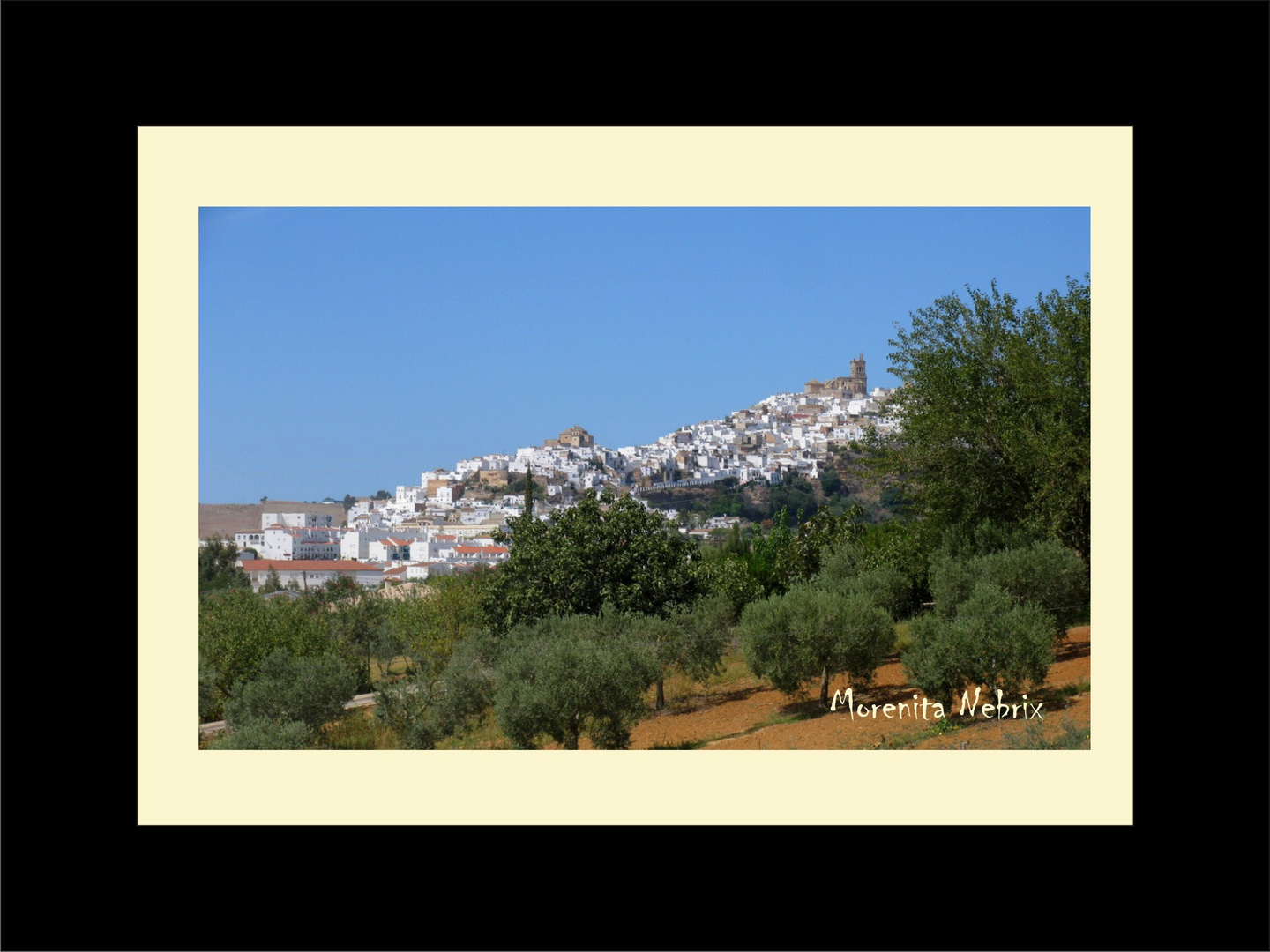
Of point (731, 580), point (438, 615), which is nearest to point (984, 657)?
point (731, 580)

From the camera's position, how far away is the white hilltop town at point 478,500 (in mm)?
7992

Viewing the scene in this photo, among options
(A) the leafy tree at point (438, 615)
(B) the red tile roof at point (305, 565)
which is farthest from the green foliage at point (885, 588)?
(B) the red tile roof at point (305, 565)

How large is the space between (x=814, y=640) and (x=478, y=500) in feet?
10.2

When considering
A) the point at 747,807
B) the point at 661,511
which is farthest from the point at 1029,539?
the point at 747,807

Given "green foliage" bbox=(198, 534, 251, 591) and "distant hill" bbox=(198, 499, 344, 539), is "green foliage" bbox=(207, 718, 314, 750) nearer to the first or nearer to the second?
"green foliage" bbox=(198, 534, 251, 591)

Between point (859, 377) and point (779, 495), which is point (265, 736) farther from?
point (859, 377)

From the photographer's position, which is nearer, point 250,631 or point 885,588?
point 250,631

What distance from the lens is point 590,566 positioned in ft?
28.8

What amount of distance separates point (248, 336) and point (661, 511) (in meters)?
3.80

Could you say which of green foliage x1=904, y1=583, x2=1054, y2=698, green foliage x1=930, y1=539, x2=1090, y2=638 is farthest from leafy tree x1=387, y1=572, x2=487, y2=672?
green foliage x1=930, y1=539, x2=1090, y2=638
